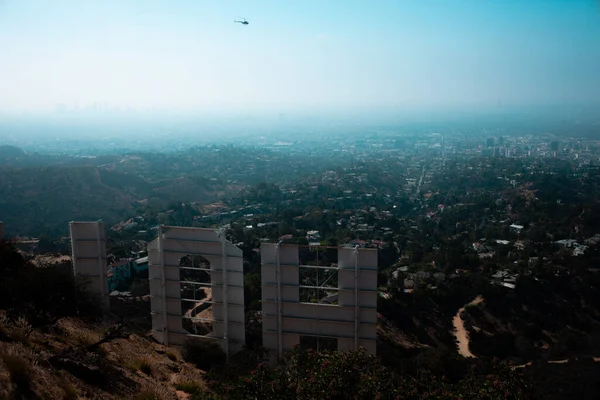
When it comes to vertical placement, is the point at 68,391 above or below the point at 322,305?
above

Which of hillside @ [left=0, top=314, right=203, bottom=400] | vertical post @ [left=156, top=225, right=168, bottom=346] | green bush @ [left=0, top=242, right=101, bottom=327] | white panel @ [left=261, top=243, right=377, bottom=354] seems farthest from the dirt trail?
green bush @ [left=0, top=242, right=101, bottom=327]

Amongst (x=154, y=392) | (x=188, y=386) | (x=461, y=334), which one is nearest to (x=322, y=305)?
(x=188, y=386)

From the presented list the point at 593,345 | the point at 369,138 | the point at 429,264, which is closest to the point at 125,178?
the point at 429,264

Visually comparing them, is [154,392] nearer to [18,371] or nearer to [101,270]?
[18,371]

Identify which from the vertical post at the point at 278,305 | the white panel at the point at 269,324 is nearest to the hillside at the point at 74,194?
the white panel at the point at 269,324

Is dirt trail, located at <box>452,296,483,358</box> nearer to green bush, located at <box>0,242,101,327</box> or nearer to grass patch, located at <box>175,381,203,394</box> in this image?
grass patch, located at <box>175,381,203,394</box>

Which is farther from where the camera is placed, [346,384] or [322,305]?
[322,305]
